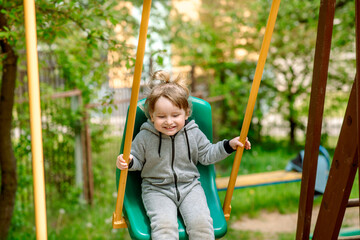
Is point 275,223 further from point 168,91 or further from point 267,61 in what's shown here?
point 267,61

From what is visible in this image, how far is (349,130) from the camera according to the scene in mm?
2064

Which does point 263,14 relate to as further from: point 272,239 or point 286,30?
point 272,239

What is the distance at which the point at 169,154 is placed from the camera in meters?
2.24

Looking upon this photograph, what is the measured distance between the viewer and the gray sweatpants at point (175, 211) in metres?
2.03

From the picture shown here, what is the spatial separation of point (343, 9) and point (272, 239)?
4.46 m

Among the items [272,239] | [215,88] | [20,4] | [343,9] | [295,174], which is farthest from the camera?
[215,88]

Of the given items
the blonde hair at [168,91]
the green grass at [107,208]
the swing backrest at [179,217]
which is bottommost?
the green grass at [107,208]

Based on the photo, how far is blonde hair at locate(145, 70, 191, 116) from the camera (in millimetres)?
2143

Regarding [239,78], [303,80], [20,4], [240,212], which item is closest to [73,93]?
[20,4]

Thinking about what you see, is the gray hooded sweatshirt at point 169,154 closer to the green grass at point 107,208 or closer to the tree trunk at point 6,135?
the tree trunk at point 6,135

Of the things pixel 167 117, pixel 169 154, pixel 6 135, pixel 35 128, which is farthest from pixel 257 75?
pixel 6 135

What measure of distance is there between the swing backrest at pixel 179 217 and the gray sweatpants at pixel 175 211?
2.1 inches

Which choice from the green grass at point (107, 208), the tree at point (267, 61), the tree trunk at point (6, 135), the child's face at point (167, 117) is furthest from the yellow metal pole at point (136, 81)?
the tree at point (267, 61)

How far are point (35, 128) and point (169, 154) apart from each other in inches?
34.6
